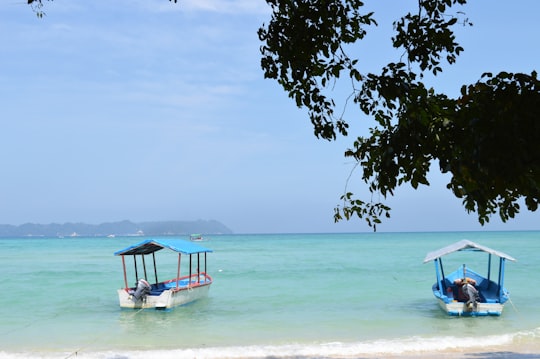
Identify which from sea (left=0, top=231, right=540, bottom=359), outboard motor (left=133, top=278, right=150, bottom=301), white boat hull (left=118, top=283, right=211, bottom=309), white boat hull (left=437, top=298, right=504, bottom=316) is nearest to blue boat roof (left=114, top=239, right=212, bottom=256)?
outboard motor (left=133, top=278, right=150, bottom=301)

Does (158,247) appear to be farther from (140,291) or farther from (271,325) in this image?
(271,325)

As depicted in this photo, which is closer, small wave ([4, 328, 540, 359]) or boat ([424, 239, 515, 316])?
small wave ([4, 328, 540, 359])

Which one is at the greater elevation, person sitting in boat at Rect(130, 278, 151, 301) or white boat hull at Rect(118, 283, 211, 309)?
person sitting in boat at Rect(130, 278, 151, 301)

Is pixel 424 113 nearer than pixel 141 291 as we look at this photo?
Yes

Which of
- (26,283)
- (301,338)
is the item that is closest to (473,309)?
(301,338)

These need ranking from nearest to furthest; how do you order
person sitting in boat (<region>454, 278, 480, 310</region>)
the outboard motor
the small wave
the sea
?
the small wave
the sea
person sitting in boat (<region>454, 278, 480, 310</region>)
the outboard motor

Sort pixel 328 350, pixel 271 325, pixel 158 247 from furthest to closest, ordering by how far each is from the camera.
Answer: pixel 158 247
pixel 271 325
pixel 328 350

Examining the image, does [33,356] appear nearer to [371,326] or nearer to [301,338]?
[301,338]

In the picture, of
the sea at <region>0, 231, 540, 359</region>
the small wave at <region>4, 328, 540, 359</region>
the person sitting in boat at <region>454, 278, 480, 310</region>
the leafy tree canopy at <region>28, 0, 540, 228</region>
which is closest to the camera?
the leafy tree canopy at <region>28, 0, 540, 228</region>

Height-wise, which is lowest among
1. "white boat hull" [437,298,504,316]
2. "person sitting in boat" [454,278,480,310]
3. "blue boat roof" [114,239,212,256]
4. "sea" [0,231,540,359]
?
"sea" [0,231,540,359]

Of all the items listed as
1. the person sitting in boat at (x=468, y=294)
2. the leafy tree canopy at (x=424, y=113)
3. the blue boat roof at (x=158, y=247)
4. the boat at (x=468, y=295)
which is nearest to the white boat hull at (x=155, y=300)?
the blue boat roof at (x=158, y=247)

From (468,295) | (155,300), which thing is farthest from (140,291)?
(468,295)

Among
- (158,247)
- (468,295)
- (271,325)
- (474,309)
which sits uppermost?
(158,247)

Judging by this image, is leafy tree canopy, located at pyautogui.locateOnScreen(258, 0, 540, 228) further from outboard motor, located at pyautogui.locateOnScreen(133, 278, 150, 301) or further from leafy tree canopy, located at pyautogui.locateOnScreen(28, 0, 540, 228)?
outboard motor, located at pyautogui.locateOnScreen(133, 278, 150, 301)
